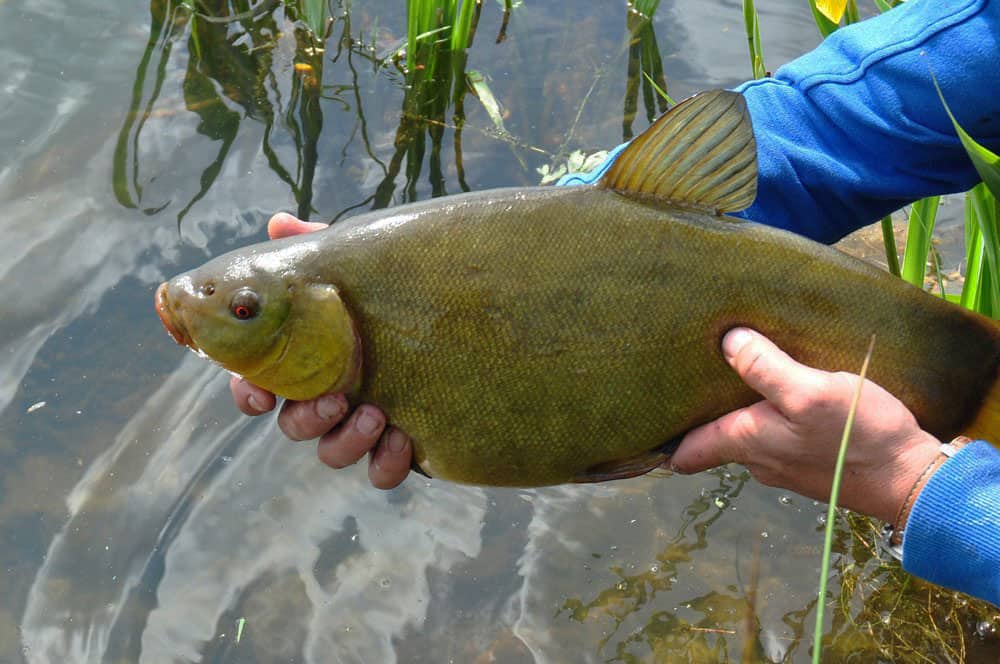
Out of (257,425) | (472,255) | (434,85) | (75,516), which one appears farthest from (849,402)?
(434,85)

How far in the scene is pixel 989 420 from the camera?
7.61ft

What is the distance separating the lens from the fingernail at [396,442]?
234 centimetres

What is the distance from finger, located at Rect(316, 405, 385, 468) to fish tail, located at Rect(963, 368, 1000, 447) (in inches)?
51.8

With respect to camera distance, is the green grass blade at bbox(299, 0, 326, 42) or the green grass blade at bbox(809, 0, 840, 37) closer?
the green grass blade at bbox(809, 0, 840, 37)

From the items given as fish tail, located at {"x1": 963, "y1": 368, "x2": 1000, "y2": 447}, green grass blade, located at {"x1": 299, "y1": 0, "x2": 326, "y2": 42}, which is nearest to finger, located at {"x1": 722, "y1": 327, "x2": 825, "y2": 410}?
fish tail, located at {"x1": 963, "y1": 368, "x2": 1000, "y2": 447}

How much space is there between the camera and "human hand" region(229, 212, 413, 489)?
2.32 m

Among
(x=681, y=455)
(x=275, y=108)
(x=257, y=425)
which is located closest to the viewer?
(x=681, y=455)

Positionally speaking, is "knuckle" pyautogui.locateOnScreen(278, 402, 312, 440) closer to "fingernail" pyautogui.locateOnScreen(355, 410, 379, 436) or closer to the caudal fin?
"fingernail" pyautogui.locateOnScreen(355, 410, 379, 436)

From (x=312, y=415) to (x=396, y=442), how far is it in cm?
20

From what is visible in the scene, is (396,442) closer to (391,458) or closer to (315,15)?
(391,458)

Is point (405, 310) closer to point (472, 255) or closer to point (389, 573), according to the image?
point (472, 255)

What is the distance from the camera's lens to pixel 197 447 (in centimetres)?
385

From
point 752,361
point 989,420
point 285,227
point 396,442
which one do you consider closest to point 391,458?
point 396,442

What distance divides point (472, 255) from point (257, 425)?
197 cm
